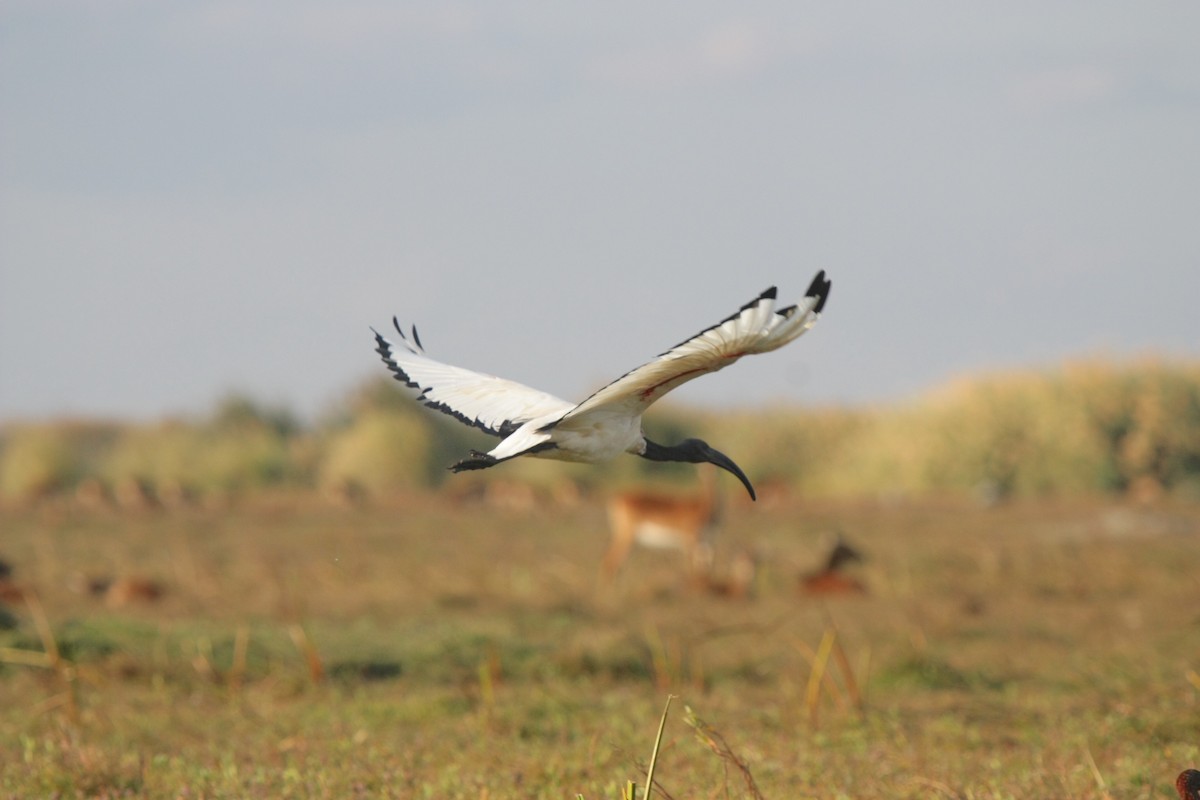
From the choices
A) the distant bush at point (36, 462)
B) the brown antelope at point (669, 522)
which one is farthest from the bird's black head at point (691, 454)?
the distant bush at point (36, 462)

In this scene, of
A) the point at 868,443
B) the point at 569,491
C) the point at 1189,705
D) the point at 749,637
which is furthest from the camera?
the point at 868,443

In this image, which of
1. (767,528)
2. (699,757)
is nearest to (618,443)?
(699,757)

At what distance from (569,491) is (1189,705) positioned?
14866 mm

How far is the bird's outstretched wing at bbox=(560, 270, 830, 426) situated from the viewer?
379 centimetres

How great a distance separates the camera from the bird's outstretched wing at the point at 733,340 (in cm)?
379

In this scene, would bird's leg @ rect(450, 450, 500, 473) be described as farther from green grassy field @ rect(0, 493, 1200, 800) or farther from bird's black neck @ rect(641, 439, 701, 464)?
green grassy field @ rect(0, 493, 1200, 800)

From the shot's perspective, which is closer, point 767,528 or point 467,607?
point 467,607

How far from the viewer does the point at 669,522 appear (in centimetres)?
1459

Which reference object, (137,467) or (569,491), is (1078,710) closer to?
(569,491)

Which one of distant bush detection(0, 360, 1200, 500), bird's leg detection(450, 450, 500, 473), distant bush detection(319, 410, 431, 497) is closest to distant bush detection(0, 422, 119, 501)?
distant bush detection(0, 360, 1200, 500)

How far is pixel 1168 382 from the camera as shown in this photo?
76.5ft

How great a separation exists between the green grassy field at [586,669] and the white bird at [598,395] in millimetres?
915

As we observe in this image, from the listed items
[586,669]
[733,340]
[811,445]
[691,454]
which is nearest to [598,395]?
[733,340]

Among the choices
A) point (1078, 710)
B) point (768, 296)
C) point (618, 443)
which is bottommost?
point (1078, 710)
